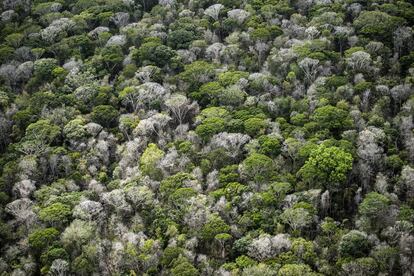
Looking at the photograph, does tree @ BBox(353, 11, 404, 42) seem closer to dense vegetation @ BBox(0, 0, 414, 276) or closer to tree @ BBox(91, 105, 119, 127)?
dense vegetation @ BBox(0, 0, 414, 276)

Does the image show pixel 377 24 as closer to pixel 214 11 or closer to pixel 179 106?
pixel 214 11

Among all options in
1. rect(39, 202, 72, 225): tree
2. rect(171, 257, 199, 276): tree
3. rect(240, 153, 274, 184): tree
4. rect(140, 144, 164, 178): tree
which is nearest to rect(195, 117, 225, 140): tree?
rect(140, 144, 164, 178): tree

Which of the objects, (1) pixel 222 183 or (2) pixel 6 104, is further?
(2) pixel 6 104

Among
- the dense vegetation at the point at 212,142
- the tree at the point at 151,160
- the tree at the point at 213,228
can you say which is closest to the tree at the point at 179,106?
the dense vegetation at the point at 212,142

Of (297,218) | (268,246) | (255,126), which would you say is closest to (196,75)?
(255,126)

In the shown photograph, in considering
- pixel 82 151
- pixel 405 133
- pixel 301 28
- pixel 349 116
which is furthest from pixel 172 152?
pixel 301 28

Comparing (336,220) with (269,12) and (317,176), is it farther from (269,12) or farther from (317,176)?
(269,12)

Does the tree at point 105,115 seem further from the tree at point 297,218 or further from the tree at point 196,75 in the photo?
the tree at point 297,218
